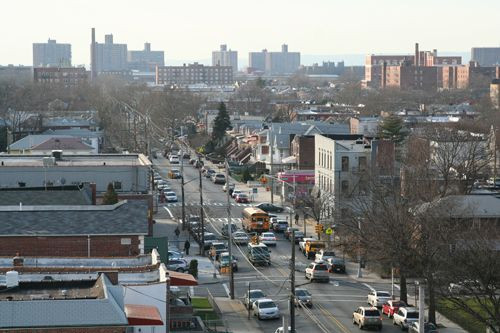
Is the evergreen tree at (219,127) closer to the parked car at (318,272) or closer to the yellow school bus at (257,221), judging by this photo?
the yellow school bus at (257,221)

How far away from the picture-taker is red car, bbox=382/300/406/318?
38.5 meters

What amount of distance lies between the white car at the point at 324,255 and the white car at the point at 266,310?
32.3ft

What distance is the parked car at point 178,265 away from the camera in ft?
150

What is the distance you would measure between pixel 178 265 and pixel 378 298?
9176 mm

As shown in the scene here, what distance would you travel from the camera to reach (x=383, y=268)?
44.8 metres

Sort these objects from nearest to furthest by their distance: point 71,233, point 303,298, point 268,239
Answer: point 71,233
point 303,298
point 268,239

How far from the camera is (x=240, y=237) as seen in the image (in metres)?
54.2

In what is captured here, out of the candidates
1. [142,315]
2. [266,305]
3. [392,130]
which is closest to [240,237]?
[266,305]

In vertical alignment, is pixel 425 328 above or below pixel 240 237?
above

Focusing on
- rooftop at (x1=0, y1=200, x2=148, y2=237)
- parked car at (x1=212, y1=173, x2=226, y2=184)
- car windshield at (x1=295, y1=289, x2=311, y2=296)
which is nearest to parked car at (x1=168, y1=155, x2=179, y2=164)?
parked car at (x1=212, y1=173, x2=226, y2=184)

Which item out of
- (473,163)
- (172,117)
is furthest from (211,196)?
(172,117)

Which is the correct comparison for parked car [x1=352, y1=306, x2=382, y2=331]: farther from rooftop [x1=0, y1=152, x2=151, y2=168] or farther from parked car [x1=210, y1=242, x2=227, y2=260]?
rooftop [x1=0, y1=152, x2=151, y2=168]

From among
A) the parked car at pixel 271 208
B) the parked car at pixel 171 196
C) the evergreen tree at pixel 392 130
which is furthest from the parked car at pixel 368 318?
the evergreen tree at pixel 392 130

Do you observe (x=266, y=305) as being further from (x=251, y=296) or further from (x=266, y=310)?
(x=251, y=296)
